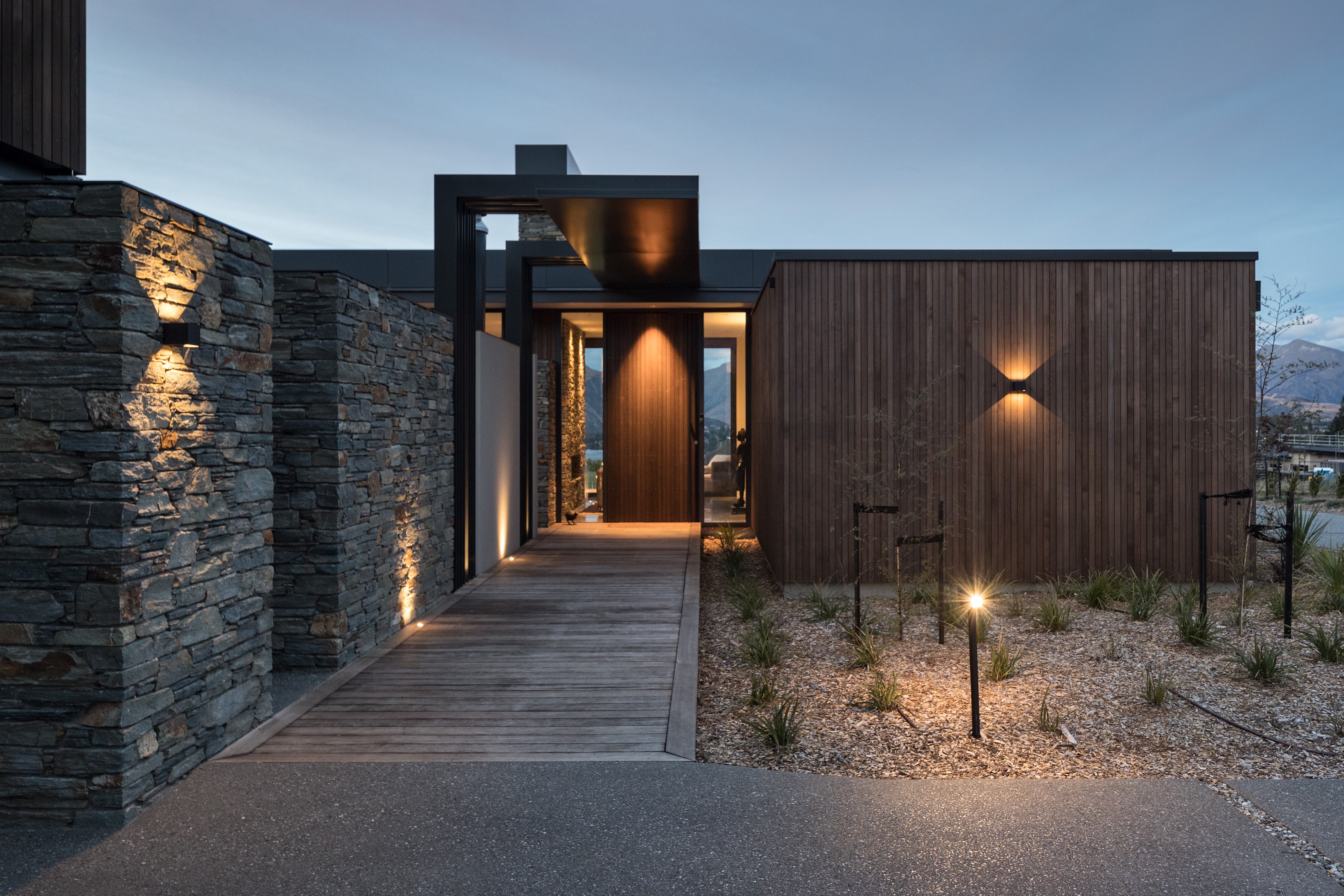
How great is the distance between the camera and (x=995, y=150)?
15.0 m

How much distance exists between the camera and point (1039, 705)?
3.85 m

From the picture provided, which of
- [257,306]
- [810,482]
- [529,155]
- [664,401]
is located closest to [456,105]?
[529,155]

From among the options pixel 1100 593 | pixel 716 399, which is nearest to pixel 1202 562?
pixel 1100 593

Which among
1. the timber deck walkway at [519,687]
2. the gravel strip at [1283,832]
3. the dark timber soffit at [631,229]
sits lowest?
the gravel strip at [1283,832]

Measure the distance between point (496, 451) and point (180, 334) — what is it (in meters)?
4.28

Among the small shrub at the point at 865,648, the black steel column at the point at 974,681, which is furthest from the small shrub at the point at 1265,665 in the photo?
the small shrub at the point at 865,648

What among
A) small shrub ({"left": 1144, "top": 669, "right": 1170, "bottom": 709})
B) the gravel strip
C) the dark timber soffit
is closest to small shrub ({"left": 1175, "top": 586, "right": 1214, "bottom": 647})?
small shrub ({"left": 1144, "top": 669, "right": 1170, "bottom": 709})

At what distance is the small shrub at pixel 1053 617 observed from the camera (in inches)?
204

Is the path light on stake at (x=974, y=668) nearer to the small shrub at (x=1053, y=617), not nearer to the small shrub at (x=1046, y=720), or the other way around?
the small shrub at (x=1046, y=720)

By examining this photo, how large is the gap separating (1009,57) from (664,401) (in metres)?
6.53

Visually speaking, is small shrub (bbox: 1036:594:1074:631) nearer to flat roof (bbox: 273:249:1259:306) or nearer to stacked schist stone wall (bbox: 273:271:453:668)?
stacked schist stone wall (bbox: 273:271:453:668)

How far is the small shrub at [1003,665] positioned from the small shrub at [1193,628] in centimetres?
126

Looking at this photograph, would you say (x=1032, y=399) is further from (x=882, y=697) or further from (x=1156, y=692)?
(x=882, y=697)

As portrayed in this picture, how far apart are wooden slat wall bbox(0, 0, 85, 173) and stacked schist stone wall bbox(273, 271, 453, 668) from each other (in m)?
1.57
